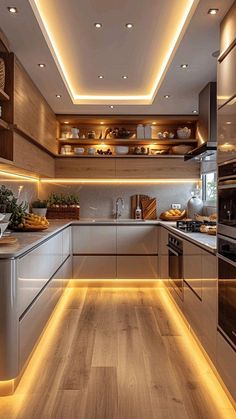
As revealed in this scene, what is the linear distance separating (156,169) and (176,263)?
6.25ft

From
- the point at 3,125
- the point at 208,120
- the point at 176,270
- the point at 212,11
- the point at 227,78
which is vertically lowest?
the point at 176,270

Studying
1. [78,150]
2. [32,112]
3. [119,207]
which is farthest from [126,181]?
[32,112]

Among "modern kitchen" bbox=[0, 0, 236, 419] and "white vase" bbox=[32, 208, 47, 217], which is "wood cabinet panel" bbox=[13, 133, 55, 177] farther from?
"white vase" bbox=[32, 208, 47, 217]

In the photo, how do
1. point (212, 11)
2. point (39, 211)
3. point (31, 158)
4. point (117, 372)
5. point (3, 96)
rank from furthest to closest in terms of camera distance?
1. point (39, 211)
2. point (31, 158)
3. point (3, 96)
4. point (117, 372)
5. point (212, 11)

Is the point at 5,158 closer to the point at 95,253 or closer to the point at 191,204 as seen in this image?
the point at 95,253

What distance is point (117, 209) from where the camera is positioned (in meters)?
5.29

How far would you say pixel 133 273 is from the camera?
4609 millimetres

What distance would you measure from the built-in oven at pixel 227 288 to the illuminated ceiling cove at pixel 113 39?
1503 mm

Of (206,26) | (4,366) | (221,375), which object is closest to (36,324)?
(4,366)

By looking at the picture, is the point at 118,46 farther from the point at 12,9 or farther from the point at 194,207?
the point at 194,207

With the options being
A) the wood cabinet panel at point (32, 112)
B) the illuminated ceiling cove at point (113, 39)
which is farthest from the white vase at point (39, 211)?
the illuminated ceiling cove at point (113, 39)

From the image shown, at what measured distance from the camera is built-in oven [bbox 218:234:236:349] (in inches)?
74.4

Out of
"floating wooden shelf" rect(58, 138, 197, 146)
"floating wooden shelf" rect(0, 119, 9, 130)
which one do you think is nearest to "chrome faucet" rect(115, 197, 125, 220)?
"floating wooden shelf" rect(58, 138, 197, 146)

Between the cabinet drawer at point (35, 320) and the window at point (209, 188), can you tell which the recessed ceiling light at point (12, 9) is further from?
the window at point (209, 188)
